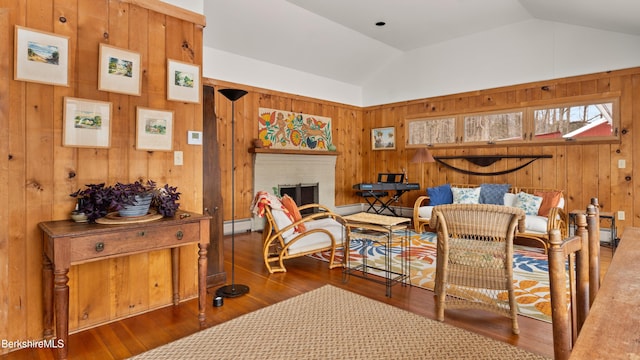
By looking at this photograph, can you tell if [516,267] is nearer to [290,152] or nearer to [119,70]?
[290,152]

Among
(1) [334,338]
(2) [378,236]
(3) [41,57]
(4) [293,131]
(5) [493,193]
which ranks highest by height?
(4) [293,131]

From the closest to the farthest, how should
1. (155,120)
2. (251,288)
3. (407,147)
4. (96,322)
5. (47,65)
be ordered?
(47,65) → (96,322) → (155,120) → (251,288) → (407,147)

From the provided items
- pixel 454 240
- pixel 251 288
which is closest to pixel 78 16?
pixel 251 288

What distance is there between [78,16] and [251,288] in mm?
2569

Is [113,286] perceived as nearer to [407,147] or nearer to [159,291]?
[159,291]

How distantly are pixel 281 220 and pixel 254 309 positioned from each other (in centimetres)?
115

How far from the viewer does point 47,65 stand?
90.7 inches

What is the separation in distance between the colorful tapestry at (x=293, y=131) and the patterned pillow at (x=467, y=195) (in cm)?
267

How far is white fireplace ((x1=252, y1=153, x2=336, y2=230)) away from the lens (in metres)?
6.10

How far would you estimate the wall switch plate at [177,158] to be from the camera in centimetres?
296

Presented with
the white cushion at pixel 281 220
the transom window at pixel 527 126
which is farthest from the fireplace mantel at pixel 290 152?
the white cushion at pixel 281 220

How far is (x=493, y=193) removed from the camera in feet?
18.4

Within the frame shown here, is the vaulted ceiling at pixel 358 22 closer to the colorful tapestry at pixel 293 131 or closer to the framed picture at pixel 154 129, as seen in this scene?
the colorful tapestry at pixel 293 131

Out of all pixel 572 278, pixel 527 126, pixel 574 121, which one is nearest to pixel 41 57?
pixel 572 278
